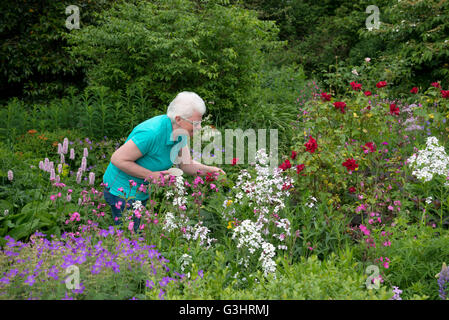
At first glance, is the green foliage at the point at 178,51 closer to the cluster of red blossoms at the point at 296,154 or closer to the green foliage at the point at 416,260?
the cluster of red blossoms at the point at 296,154

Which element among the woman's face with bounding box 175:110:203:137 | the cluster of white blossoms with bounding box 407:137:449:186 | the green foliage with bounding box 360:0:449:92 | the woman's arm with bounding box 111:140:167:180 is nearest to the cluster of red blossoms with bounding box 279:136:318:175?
the woman's face with bounding box 175:110:203:137

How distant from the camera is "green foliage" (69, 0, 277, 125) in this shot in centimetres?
618

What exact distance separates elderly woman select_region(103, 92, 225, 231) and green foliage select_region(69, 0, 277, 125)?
108 inches

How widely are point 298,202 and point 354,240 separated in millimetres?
633

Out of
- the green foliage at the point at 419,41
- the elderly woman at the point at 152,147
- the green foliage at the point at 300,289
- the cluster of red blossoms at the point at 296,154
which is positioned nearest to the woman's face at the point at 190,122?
the elderly woman at the point at 152,147

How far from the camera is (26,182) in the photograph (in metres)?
4.17

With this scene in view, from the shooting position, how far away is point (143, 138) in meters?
3.21

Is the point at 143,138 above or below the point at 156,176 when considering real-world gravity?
above

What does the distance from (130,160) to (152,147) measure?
0.19 metres

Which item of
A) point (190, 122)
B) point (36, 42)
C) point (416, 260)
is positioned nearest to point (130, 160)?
point (190, 122)

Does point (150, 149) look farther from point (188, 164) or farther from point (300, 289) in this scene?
point (300, 289)
